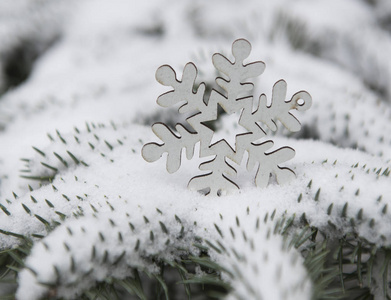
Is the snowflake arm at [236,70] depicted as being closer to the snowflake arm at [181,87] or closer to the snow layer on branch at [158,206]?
the snowflake arm at [181,87]

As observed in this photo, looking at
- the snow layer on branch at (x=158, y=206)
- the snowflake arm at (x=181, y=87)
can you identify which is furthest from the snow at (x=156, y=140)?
the snowflake arm at (x=181, y=87)

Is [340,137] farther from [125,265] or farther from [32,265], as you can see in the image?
[32,265]

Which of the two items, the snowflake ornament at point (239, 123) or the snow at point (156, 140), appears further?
the snowflake ornament at point (239, 123)

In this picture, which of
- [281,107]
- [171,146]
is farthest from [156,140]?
[281,107]

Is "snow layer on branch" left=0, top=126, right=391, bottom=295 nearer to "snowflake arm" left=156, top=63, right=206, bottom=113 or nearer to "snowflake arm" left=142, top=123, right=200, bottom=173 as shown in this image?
"snowflake arm" left=142, top=123, right=200, bottom=173

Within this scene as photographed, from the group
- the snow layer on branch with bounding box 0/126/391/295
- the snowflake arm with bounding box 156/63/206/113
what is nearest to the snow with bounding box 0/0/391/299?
the snow layer on branch with bounding box 0/126/391/295

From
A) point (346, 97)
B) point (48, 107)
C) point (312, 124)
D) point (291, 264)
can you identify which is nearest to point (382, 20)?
point (346, 97)
